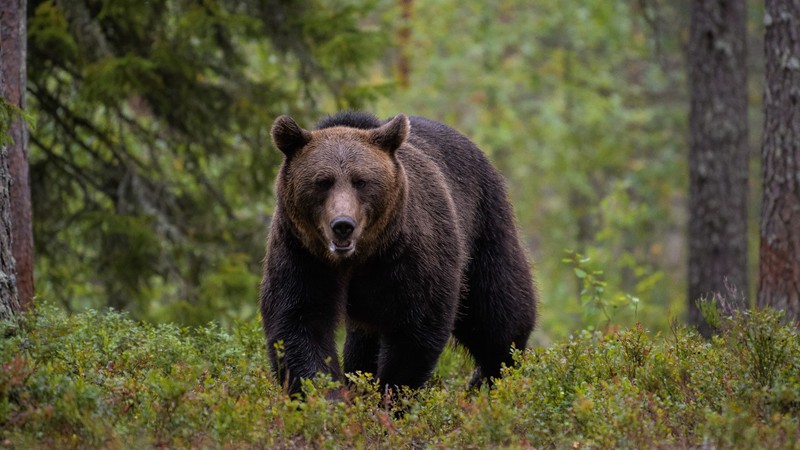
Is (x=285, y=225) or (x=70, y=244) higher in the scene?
(x=285, y=225)

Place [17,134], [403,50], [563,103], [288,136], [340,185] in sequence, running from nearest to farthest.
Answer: [340,185] < [288,136] < [17,134] < [563,103] < [403,50]

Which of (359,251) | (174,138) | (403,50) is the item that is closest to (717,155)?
(174,138)

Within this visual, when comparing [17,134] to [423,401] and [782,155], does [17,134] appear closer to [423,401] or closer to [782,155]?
[423,401]

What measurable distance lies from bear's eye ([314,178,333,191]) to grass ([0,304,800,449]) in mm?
1212

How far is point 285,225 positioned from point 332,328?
741 mm

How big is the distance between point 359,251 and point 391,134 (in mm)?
827

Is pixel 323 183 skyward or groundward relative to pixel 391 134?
groundward

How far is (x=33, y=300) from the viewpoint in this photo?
621 cm

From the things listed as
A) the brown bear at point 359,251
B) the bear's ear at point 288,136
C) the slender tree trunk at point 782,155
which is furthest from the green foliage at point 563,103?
the bear's ear at point 288,136

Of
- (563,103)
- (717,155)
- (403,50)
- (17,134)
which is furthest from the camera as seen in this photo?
(403,50)

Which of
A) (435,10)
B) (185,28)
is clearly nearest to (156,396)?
(185,28)

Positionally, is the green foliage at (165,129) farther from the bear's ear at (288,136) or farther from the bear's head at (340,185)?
the bear's head at (340,185)

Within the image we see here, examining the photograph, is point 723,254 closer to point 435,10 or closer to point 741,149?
point 741,149

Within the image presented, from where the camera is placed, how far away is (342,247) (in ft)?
20.4
